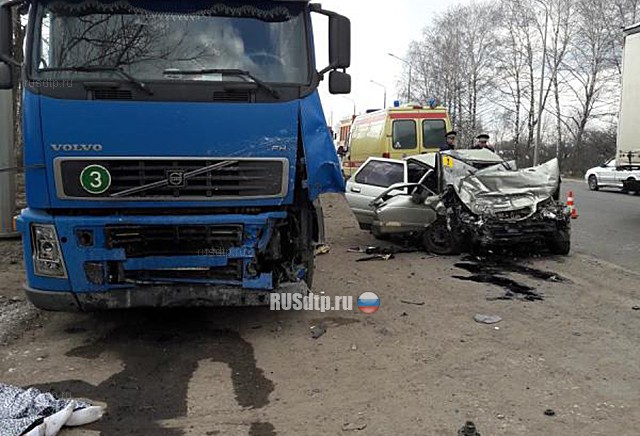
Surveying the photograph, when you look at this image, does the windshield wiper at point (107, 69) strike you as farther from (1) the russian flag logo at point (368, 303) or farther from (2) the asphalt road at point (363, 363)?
(1) the russian flag logo at point (368, 303)

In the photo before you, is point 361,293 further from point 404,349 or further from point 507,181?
point 507,181

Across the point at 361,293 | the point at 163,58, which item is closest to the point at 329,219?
the point at 361,293

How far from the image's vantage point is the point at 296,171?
5.28m

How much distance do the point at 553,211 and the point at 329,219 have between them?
6358 mm

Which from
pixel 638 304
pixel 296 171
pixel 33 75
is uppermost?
pixel 33 75

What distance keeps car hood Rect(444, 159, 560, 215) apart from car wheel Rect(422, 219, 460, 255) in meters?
0.69

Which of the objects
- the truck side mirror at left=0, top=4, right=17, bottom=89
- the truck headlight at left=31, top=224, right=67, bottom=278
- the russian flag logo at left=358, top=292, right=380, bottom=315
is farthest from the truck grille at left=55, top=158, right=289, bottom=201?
the russian flag logo at left=358, top=292, right=380, bottom=315

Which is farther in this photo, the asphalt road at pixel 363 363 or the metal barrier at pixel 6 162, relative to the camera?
the metal barrier at pixel 6 162

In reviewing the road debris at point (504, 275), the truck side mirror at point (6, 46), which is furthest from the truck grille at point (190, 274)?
the road debris at point (504, 275)

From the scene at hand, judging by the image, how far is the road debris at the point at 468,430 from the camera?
3586 millimetres

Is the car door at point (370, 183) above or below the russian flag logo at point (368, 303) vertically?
above

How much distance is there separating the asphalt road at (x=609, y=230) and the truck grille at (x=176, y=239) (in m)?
6.26

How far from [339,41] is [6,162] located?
7.19 m

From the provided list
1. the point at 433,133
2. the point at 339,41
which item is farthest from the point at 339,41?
the point at 433,133
